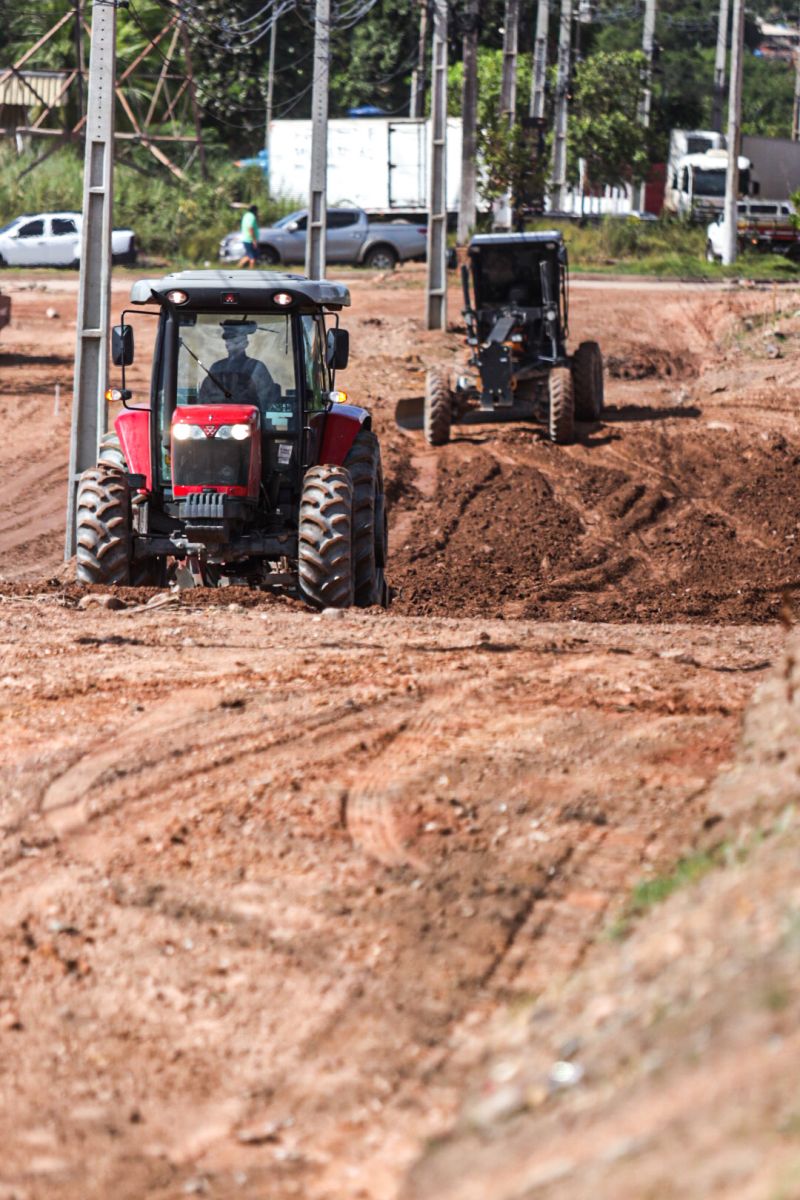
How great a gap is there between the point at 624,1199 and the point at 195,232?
41001 millimetres

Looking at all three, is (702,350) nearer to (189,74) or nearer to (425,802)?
(189,74)

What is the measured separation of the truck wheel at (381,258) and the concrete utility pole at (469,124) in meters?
5.49

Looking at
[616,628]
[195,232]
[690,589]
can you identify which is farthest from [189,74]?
[616,628]

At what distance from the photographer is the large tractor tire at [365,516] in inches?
465

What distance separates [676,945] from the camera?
15.1ft

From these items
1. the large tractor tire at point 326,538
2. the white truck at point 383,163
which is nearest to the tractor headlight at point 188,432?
the large tractor tire at point 326,538

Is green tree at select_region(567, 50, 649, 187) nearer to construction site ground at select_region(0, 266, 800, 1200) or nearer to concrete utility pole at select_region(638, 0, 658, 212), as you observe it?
concrete utility pole at select_region(638, 0, 658, 212)

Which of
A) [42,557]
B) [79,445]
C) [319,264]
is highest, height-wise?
[319,264]

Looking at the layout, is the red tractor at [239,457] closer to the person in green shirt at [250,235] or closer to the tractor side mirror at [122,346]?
the tractor side mirror at [122,346]

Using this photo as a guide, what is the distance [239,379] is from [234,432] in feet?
1.95

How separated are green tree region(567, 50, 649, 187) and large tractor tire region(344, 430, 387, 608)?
44351 mm

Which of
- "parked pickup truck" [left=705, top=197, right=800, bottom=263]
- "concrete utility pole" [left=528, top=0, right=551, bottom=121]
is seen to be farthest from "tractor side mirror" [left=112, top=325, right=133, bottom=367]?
"concrete utility pole" [left=528, top=0, right=551, bottom=121]

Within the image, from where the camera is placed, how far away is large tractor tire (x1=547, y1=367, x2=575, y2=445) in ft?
69.4

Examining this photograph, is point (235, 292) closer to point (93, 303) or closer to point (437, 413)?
point (93, 303)
